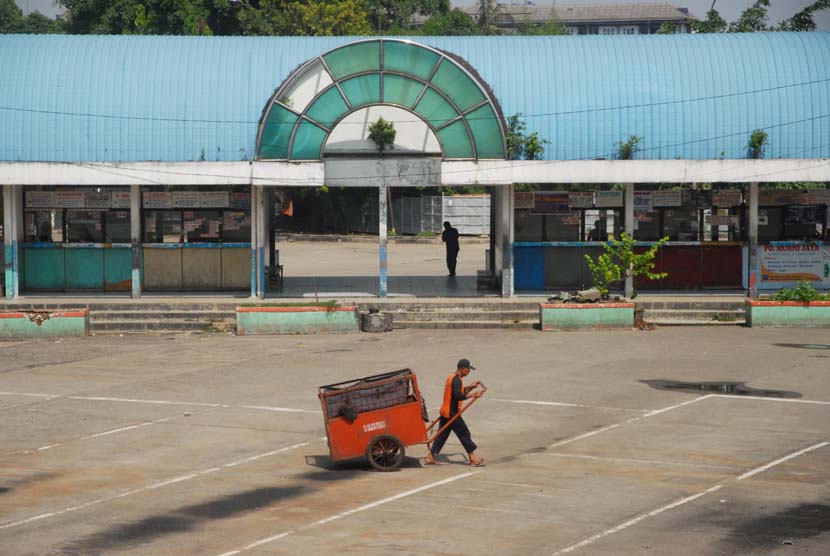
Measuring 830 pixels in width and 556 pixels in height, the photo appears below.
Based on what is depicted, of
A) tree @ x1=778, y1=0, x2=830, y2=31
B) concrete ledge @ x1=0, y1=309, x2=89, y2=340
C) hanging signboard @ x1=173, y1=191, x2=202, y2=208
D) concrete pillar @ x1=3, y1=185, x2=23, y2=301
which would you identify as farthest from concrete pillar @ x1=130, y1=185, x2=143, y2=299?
tree @ x1=778, y1=0, x2=830, y2=31

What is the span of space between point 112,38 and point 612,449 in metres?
20.9

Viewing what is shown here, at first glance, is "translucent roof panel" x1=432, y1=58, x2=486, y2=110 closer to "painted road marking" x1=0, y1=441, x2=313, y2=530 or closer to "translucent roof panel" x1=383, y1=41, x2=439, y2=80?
"translucent roof panel" x1=383, y1=41, x2=439, y2=80

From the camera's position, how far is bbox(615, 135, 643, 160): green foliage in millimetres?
29094

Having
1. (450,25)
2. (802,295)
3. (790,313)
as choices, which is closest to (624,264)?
(790,313)

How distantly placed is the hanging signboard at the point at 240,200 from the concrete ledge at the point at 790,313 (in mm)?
12838

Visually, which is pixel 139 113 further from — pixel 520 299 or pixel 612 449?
pixel 612 449

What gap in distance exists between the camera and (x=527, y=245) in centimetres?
3019

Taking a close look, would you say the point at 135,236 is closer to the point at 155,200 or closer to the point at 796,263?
the point at 155,200

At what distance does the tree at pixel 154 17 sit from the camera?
57.6 m

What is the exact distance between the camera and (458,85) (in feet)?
93.6

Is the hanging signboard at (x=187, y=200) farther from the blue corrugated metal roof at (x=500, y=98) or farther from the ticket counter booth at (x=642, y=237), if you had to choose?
the ticket counter booth at (x=642, y=237)

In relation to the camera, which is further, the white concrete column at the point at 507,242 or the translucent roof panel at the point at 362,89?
the white concrete column at the point at 507,242

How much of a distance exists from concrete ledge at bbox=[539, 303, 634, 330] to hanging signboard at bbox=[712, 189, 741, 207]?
222 inches

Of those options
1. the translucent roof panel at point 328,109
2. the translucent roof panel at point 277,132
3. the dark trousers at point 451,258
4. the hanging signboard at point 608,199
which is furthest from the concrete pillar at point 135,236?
the hanging signboard at point 608,199
